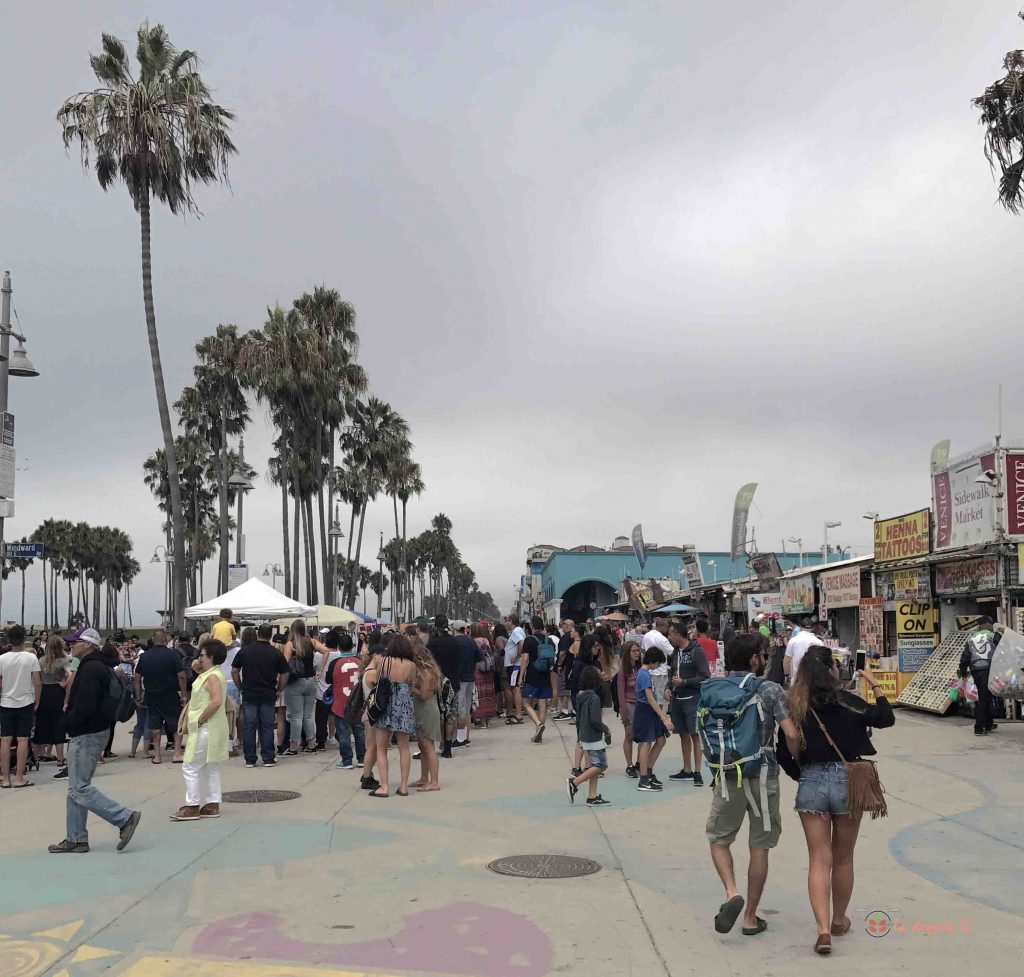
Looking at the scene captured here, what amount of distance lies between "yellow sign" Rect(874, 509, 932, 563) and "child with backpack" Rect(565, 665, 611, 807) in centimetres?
1149

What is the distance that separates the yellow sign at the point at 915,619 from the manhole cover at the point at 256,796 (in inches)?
506

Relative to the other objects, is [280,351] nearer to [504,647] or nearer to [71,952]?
[504,647]

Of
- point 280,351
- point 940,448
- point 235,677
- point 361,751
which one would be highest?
point 280,351

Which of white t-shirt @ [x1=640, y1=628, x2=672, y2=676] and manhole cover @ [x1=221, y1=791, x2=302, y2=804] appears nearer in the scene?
manhole cover @ [x1=221, y1=791, x2=302, y2=804]

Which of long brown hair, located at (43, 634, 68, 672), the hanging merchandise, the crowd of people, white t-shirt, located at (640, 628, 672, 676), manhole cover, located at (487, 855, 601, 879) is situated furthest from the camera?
the hanging merchandise

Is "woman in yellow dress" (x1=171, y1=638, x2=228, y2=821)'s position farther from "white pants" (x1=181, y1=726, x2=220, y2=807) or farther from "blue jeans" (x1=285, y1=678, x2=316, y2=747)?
"blue jeans" (x1=285, y1=678, x2=316, y2=747)

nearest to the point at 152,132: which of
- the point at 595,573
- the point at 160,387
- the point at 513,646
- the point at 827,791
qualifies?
the point at 160,387

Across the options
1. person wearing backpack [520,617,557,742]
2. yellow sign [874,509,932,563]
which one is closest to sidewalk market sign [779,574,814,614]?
yellow sign [874,509,932,563]

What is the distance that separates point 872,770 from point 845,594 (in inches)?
709

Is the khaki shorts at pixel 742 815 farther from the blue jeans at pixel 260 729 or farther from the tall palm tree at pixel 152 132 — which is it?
Result: the tall palm tree at pixel 152 132

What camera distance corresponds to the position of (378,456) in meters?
50.0

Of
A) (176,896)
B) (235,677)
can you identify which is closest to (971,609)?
(235,677)

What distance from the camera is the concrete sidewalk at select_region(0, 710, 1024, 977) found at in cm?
520

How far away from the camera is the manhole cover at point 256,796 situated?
10.0 metres
